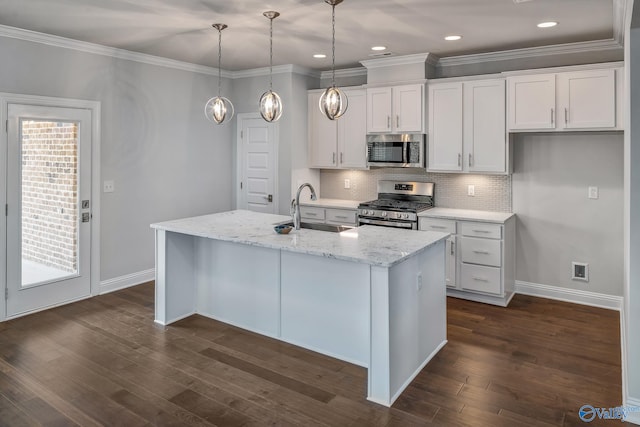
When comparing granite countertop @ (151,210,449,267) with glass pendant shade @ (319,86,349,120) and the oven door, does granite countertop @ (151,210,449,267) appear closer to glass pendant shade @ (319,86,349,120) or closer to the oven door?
glass pendant shade @ (319,86,349,120)

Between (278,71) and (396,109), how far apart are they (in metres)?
1.62

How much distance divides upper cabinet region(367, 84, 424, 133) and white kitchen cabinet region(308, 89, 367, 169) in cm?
17

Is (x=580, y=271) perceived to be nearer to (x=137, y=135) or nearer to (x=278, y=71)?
(x=278, y=71)

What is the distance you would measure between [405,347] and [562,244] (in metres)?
2.69

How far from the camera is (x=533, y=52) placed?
15.8 ft

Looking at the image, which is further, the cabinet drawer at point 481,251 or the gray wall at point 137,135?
the cabinet drawer at point 481,251

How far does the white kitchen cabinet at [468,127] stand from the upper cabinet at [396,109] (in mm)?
142

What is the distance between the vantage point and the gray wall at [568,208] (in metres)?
4.56

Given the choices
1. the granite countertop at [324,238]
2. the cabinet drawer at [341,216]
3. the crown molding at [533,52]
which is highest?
the crown molding at [533,52]

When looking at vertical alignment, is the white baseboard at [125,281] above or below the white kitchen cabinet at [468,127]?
below

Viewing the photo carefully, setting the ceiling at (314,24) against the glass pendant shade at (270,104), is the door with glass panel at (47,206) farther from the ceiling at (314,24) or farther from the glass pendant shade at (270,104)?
the glass pendant shade at (270,104)

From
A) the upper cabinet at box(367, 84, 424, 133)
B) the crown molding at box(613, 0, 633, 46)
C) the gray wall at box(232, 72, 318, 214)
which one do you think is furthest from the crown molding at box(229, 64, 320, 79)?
the crown molding at box(613, 0, 633, 46)

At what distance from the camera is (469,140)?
4.95 metres

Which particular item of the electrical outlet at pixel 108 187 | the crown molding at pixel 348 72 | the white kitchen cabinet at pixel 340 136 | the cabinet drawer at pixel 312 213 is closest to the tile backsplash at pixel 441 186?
the white kitchen cabinet at pixel 340 136
